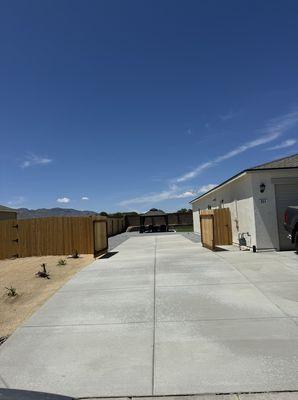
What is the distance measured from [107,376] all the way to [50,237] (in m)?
17.3

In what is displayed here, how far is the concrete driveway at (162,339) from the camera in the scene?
15.3 ft

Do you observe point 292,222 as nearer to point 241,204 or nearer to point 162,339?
point 241,204

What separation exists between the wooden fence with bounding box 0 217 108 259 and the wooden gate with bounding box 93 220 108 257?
0.20 metres

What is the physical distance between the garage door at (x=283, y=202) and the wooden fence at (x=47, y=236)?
813 cm

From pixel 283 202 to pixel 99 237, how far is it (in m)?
7.76

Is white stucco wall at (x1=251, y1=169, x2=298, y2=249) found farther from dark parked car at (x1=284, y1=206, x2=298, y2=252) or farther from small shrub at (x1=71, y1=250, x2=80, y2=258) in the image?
small shrub at (x1=71, y1=250, x2=80, y2=258)

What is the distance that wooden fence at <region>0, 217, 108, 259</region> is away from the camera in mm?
21156

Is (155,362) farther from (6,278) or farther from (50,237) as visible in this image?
(50,237)

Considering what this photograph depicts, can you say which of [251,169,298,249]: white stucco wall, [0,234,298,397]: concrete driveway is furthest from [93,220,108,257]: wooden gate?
[0,234,298,397]: concrete driveway

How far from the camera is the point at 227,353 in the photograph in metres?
5.41

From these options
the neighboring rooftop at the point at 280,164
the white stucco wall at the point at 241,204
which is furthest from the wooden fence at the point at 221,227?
the neighboring rooftop at the point at 280,164

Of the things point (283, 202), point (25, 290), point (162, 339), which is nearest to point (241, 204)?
point (283, 202)

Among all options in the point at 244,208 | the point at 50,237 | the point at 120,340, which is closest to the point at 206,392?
the point at 120,340

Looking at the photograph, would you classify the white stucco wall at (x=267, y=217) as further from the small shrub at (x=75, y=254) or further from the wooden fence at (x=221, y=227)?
the small shrub at (x=75, y=254)
